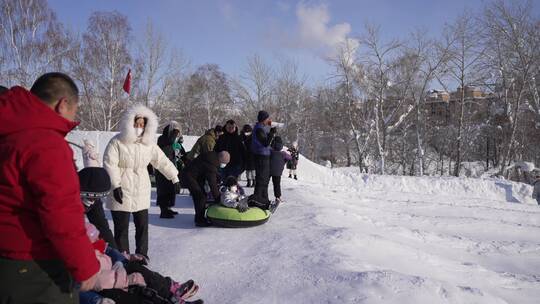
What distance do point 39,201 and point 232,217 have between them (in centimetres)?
398

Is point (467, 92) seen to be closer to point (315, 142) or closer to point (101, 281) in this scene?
point (315, 142)

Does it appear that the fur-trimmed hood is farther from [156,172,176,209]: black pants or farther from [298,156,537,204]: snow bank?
[298,156,537,204]: snow bank

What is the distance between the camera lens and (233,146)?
26.5 feet

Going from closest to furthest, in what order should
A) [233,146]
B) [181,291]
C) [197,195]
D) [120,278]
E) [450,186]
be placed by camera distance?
1. [120,278]
2. [181,291]
3. [197,195]
4. [233,146]
5. [450,186]

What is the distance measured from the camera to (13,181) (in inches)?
65.2

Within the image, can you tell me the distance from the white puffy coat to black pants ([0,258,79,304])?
2.30m

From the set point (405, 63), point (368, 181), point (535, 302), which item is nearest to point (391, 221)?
point (535, 302)

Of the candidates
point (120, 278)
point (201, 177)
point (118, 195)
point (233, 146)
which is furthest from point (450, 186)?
point (120, 278)

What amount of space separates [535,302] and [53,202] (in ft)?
14.5

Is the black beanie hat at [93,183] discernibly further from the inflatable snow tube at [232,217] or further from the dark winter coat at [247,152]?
the dark winter coat at [247,152]

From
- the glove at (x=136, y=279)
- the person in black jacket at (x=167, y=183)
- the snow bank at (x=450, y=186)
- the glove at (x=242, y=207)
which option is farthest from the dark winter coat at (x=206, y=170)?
the snow bank at (x=450, y=186)

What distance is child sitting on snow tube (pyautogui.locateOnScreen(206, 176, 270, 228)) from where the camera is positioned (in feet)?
18.2

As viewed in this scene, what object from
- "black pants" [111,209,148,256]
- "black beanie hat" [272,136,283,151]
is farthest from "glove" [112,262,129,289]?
"black beanie hat" [272,136,283,151]

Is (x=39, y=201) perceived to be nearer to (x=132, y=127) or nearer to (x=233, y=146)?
(x=132, y=127)
